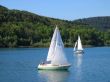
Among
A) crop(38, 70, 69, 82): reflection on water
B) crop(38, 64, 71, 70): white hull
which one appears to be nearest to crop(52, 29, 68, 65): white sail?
crop(38, 64, 71, 70): white hull


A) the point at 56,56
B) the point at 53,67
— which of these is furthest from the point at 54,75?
the point at 56,56

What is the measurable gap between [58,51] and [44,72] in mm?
3978

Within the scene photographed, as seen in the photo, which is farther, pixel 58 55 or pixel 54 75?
pixel 58 55

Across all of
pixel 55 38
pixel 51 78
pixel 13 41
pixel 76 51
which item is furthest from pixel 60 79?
pixel 13 41

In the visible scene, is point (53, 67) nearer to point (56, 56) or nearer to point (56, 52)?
point (56, 56)

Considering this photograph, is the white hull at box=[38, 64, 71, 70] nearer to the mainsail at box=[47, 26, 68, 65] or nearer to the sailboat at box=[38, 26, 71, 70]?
the sailboat at box=[38, 26, 71, 70]

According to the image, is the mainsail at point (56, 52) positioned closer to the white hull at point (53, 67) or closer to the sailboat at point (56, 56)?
the sailboat at point (56, 56)

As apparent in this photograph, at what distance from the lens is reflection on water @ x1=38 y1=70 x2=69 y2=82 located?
56.0m

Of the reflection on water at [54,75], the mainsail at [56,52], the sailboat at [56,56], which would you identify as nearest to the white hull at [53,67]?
the sailboat at [56,56]

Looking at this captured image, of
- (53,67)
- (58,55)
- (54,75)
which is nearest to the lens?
(54,75)

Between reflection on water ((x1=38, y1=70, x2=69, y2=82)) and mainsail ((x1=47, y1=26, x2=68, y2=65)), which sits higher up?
mainsail ((x1=47, y1=26, x2=68, y2=65))

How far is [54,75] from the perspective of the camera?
2391 inches

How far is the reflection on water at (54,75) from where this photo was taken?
184ft

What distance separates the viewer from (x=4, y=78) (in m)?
57.4
